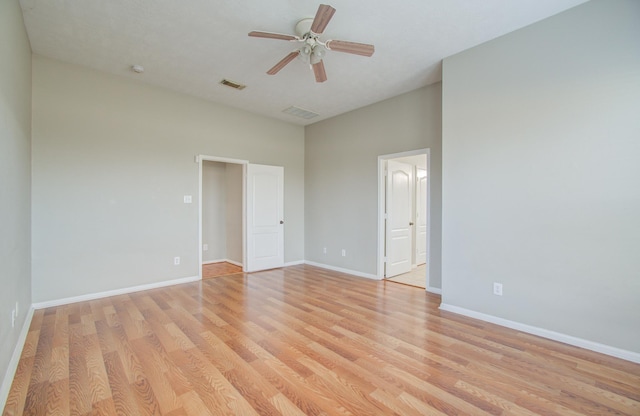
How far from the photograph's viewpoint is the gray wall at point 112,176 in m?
3.41

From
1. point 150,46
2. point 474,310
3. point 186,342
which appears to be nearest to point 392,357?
point 474,310

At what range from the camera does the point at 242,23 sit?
275 centimetres

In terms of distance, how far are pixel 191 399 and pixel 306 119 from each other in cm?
514

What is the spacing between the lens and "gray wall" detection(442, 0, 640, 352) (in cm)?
234

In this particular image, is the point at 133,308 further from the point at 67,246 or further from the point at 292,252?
the point at 292,252

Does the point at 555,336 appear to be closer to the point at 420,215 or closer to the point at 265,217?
the point at 420,215

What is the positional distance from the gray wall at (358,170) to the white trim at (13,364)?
4.34m

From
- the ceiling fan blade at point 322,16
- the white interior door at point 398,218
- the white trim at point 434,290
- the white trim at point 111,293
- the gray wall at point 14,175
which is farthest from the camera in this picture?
the white interior door at point 398,218

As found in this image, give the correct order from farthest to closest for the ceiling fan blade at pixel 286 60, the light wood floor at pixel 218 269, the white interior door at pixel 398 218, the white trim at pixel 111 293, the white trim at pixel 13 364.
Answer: the light wood floor at pixel 218 269, the white interior door at pixel 398 218, the white trim at pixel 111 293, the ceiling fan blade at pixel 286 60, the white trim at pixel 13 364

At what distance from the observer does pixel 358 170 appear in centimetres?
521

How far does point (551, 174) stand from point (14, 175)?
16.2ft

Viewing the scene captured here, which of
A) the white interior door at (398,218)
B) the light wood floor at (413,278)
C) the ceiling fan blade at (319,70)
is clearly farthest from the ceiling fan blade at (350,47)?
the light wood floor at (413,278)

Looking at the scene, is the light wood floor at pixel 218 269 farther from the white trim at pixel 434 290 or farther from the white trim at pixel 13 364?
the white trim at pixel 434 290

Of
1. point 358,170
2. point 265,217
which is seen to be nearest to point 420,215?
point 358,170
